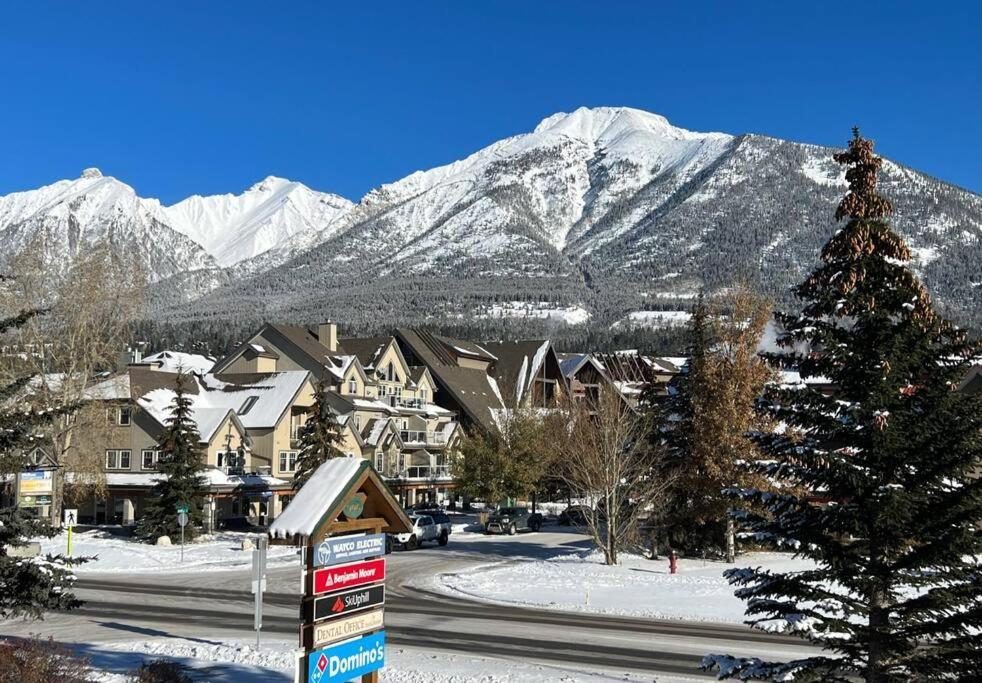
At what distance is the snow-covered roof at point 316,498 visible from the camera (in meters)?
13.3

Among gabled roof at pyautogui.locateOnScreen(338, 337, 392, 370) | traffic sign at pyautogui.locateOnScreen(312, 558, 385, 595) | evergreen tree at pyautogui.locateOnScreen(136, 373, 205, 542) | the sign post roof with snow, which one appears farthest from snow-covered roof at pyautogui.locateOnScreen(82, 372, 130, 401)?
traffic sign at pyautogui.locateOnScreen(312, 558, 385, 595)

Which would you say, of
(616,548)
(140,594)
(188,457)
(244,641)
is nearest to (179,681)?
(244,641)

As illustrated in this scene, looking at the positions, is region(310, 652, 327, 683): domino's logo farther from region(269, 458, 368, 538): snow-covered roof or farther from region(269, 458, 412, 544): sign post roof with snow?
region(269, 458, 368, 538): snow-covered roof

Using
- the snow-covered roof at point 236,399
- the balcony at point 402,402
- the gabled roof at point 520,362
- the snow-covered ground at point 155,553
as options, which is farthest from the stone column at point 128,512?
the gabled roof at point 520,362

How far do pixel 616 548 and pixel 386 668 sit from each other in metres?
22.3

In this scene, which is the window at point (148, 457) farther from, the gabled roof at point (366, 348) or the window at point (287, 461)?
the gabled roof at point (366, 348)

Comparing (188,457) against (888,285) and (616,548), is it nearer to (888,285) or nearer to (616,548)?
(616,548)

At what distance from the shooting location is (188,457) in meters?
49.3

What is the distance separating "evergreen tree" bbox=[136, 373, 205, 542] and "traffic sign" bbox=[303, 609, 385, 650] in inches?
1435

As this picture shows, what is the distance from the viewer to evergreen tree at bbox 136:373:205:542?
48719 millimetres

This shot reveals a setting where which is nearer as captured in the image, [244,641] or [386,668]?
[386,668]

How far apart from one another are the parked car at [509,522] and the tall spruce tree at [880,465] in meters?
42.9

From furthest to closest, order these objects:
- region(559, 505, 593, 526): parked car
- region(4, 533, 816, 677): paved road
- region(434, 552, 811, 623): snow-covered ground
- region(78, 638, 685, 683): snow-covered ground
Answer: region(559, 505, 593, 526): parked car → region(434, 552, 811, 623): snow-covered ground → region(4, 533, 816, 677): paved road → region(78, 638, 685, 683): snow-covered ground

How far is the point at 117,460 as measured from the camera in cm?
5866
